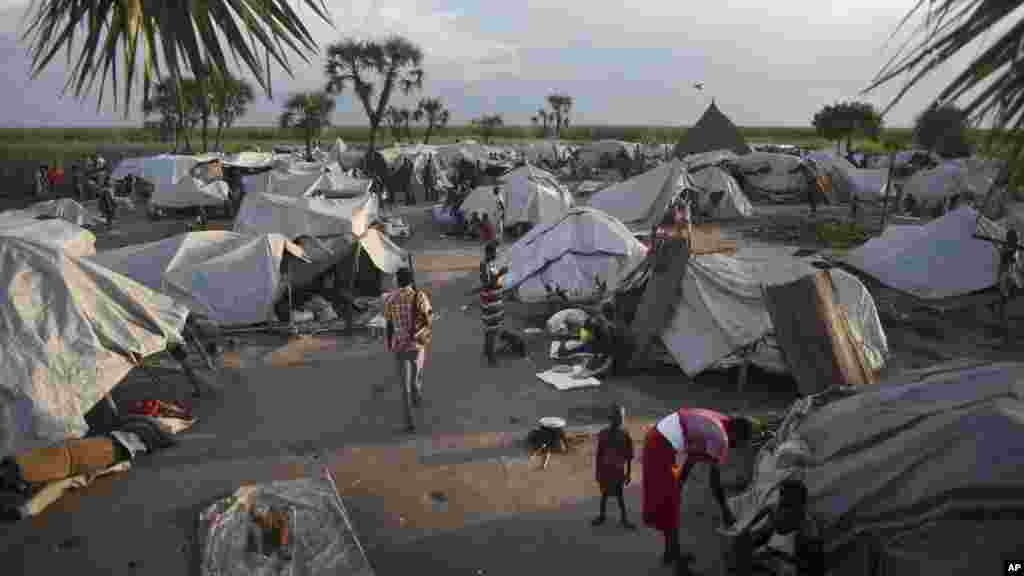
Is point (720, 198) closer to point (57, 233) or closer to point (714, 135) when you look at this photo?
point (714, 135)

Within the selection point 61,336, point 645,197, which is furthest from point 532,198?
point 61,336

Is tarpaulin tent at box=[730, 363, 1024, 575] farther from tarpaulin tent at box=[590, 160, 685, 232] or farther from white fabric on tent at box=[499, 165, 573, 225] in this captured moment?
tarpaulin tent at box=[590, 160, 685, 232]

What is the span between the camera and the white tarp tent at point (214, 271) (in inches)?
441

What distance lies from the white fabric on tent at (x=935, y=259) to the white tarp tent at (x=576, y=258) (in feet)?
15.9

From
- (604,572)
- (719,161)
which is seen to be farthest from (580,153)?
(604,572)

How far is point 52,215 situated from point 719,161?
23.8 metres

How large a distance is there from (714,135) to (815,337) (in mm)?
28870

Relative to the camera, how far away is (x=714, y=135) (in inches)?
1382

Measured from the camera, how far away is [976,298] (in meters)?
12.9

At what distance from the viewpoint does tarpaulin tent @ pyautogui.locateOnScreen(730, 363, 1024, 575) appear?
14.0 ft

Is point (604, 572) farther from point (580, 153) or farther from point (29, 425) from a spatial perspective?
point (580, 153)

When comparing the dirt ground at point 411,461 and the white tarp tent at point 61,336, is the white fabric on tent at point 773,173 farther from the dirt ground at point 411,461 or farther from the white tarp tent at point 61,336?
the white tarp tent at point 61,336

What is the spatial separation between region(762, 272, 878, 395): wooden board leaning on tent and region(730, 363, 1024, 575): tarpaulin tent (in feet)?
6.61

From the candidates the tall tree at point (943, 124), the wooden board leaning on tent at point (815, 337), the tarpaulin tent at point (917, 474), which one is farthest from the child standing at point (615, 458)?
the tall tree at point (943, 124)
